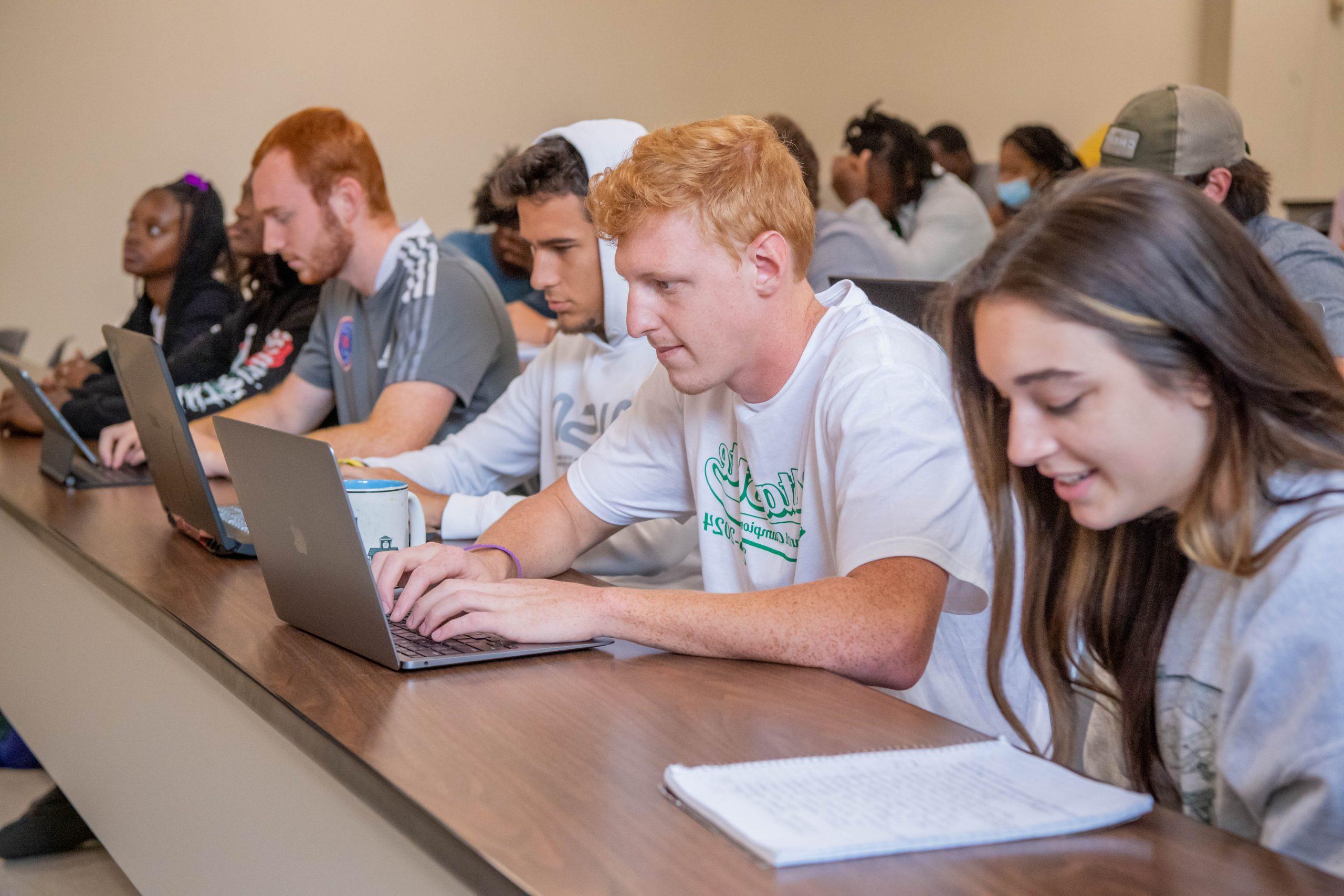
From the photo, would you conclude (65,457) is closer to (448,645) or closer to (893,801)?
(448,645)

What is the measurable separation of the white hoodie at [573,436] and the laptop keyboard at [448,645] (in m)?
0.47

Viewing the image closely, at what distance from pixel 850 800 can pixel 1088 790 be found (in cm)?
14

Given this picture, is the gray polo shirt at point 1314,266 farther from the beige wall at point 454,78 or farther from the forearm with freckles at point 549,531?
the beige wall at point 454,78

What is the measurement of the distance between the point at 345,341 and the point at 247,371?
38 cm

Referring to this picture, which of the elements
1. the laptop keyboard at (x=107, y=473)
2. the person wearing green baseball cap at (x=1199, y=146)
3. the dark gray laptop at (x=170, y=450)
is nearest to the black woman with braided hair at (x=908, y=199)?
the person wearing green baseball cap at (x=1199, y=146)

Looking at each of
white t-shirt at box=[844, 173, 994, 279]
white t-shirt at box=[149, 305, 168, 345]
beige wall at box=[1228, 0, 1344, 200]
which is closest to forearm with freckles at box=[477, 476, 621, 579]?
white t-shirt at box=[149, 305, 168, 345]

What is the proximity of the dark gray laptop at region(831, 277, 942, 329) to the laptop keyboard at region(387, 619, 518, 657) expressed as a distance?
0.67m

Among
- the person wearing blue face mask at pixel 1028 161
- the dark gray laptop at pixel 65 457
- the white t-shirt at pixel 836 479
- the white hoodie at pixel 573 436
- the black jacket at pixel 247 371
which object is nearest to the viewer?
the white t-shirt at pixel 836 479

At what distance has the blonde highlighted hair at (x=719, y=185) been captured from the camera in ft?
4.03

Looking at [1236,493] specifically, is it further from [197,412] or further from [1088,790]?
[197,412]

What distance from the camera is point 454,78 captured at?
4.97 m

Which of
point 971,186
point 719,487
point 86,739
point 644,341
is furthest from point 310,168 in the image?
point 971,186

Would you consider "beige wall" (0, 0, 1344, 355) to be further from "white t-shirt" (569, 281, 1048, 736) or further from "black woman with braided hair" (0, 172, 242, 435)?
"white t-shirt" (569, 281, 1048, 736)

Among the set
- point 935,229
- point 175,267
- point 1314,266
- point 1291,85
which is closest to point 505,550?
point 1314,266
